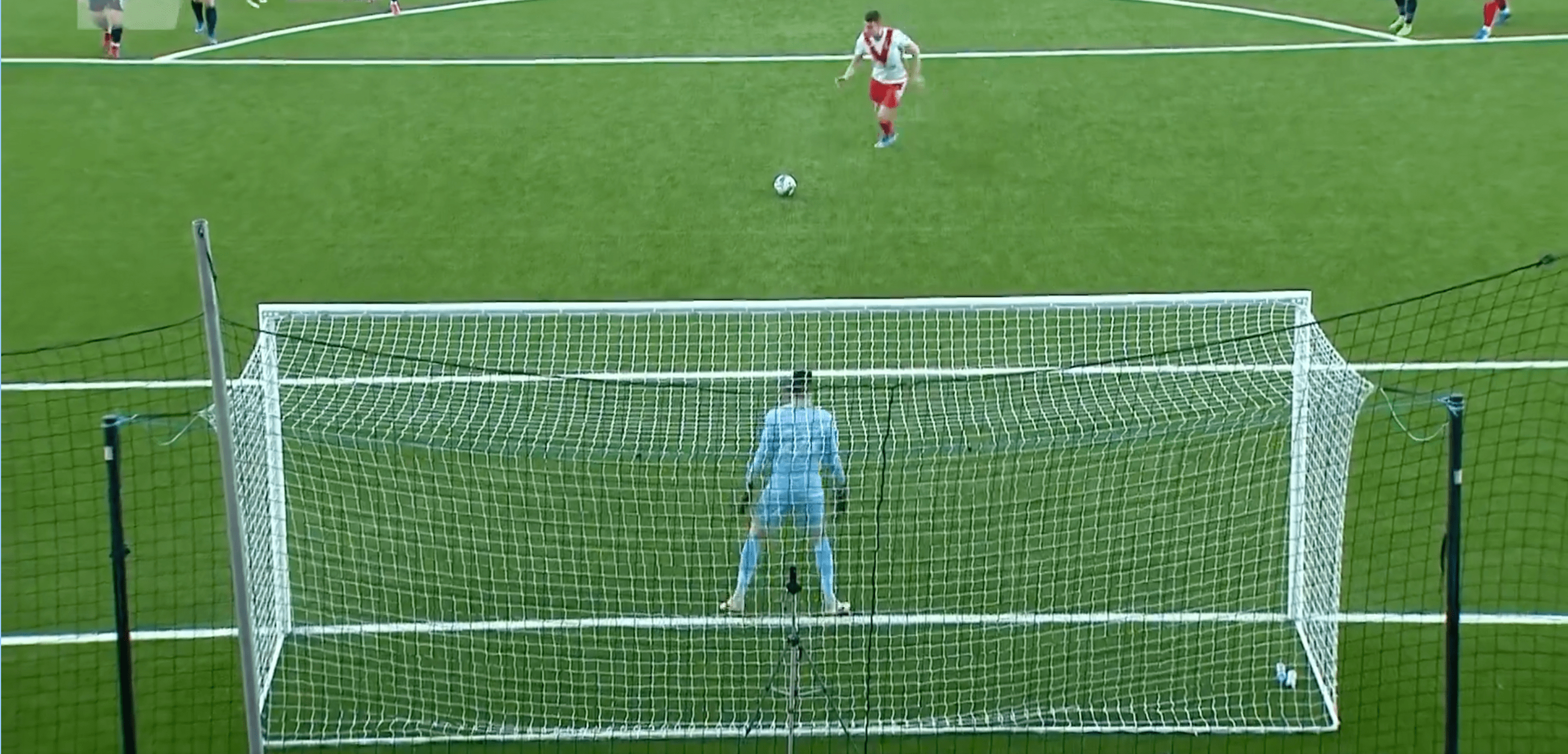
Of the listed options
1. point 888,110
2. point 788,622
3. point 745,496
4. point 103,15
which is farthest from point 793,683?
point 103,15

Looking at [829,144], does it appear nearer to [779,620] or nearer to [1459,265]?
[1459,265]

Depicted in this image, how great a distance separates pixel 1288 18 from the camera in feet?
81.5

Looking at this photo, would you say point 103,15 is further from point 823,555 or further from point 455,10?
point 823,555

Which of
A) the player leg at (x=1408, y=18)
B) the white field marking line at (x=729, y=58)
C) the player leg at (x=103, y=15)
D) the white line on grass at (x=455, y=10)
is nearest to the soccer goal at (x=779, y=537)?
the white field marking line at (x=729, y=58)

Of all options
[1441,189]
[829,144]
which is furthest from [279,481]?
[1441,189]

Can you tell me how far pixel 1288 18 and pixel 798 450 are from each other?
53.5 ft

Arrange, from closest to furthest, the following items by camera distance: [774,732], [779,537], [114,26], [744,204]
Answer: [774,732] < [779,537] < [744,204] < [114,26]

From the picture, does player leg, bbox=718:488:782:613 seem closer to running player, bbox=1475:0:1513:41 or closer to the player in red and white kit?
the player in red and white kit

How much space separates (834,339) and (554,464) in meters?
2.80

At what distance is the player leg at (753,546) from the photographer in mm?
11047

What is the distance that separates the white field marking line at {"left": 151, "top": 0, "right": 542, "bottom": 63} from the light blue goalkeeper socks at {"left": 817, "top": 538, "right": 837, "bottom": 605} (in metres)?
15.6

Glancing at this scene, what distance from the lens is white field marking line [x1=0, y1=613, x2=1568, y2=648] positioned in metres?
11.2

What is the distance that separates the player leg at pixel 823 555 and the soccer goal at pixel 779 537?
0.29 ft

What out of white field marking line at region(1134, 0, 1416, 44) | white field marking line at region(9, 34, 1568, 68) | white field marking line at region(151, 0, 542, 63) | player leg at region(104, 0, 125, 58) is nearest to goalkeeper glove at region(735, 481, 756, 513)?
white field marking line at region(9, 34, 1568, 68)
